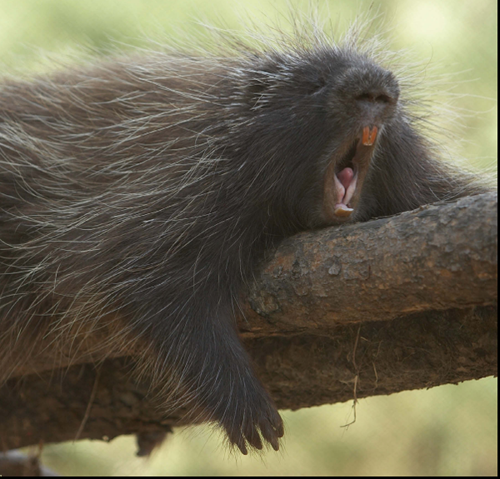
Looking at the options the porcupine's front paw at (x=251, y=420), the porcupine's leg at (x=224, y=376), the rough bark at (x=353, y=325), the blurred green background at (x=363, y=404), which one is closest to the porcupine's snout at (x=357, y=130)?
the rough bark at (x=353, y=325)

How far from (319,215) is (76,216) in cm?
78

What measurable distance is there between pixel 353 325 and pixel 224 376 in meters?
0.40

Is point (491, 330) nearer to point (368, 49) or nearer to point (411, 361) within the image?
point (411, 361)

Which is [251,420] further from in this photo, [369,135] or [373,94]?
[373,94]

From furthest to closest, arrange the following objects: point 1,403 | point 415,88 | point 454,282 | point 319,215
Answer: point 1,403 < point 415,88 < point 319,215 < point 454,282

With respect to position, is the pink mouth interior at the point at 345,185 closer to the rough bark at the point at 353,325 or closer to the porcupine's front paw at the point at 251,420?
the rough bark at the point at 353,325

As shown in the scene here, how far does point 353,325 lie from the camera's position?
1.97 metres

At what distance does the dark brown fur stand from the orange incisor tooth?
19mm

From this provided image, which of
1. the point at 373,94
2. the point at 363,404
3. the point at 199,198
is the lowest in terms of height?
the point at 363,404

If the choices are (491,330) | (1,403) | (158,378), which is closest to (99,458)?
(1,403)

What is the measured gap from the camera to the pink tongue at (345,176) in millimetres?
1919

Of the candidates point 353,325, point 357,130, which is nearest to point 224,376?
point 353,325

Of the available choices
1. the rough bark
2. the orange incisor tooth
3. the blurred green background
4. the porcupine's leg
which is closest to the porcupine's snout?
the orange incisor tooth

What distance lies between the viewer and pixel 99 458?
485 centimetres
